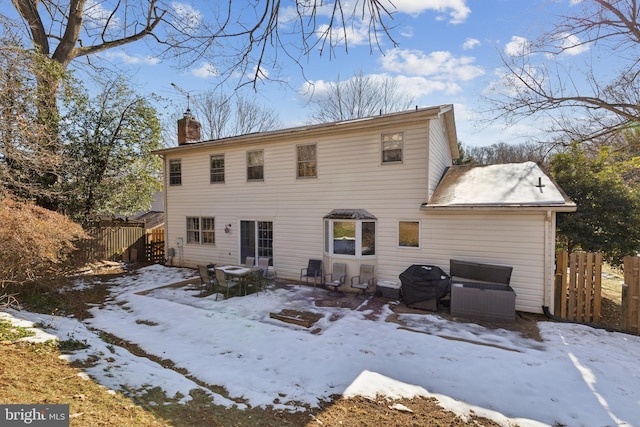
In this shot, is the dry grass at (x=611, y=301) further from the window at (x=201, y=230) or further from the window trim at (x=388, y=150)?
the window at (x=201, y=230)

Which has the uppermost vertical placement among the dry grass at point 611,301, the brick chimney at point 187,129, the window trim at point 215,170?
the brick chimney at point 187,129

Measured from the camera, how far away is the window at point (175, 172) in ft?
46.2

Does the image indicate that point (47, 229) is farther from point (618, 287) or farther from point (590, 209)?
point (618, 287)

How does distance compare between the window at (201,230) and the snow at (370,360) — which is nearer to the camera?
the snow at (370,360)

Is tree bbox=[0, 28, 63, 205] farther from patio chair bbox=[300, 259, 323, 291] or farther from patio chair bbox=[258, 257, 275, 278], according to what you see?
patio chair bbox=[300, 259, 323, 291]

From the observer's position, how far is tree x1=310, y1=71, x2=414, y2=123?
76.7 feet

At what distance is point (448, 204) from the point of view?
28.2 feet

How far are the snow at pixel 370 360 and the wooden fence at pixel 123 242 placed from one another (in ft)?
24.7

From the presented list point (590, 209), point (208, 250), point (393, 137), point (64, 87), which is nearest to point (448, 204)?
point (393, 137)

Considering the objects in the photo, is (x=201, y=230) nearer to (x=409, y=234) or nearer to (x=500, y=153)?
(x=409, y=234)

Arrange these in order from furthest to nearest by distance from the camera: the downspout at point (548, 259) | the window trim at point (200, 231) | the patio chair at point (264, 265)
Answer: the window trim at point (200, 231), the patio chair at point (264, 265), the downspout at point (548, 259)

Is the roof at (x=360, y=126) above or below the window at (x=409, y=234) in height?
above

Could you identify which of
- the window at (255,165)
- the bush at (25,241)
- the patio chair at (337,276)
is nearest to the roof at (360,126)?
the window at (255,165)

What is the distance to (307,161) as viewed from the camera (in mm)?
10945
